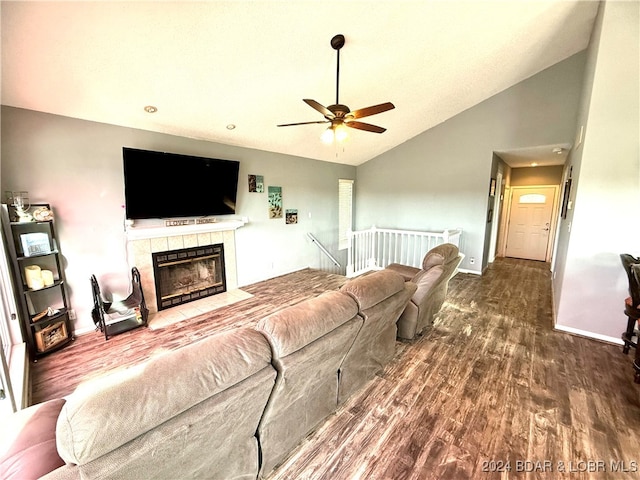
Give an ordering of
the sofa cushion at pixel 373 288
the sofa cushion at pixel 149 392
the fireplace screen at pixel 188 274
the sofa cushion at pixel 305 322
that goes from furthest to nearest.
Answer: the fireplace screen at pixel 188 274 < the sofa cushion at pixel 373 288 < the sofa cushion at pixel 305 322 < the sofa cushion at pixel 149 392

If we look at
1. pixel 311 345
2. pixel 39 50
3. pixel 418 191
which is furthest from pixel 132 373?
pixel 418 191

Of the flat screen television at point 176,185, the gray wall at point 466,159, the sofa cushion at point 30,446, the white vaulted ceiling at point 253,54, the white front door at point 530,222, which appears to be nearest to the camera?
the sofa cushion at point 30,446

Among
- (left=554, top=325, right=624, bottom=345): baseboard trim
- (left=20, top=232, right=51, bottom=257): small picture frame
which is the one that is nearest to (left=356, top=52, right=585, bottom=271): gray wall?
(left=554, top=325, right=624, bottom=345): baseboard trim

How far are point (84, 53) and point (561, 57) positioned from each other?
20.9 ft

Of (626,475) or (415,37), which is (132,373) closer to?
(626,475)

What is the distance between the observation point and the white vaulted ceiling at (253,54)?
217 cm

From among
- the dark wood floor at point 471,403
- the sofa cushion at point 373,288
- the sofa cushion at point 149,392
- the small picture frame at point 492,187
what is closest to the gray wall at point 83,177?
the dark wood floor at point 471,403

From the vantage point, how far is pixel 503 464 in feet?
5.32

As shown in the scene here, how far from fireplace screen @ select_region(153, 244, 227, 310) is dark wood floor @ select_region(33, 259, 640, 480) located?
75 centimetres

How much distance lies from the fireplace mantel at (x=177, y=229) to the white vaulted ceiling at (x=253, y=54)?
1.32m

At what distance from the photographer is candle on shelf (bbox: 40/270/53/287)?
2.74 m

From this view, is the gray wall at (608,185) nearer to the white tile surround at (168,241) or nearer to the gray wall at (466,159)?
the gray wall at (466,159)

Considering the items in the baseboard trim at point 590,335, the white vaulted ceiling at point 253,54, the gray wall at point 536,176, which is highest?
the white vaulted ceiling at point 253,54

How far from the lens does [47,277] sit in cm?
276
